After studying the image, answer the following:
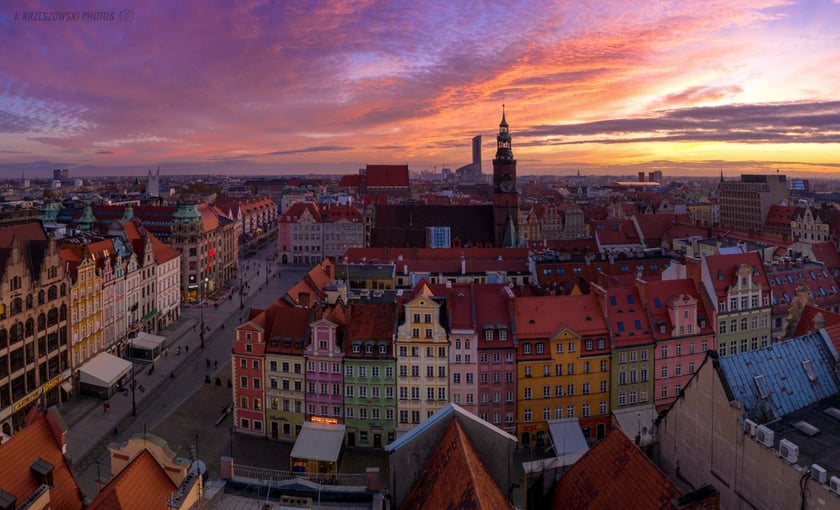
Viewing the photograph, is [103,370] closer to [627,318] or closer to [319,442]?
[319,442]

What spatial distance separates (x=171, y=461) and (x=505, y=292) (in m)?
34.8

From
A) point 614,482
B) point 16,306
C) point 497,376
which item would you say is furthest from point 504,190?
point 614,482

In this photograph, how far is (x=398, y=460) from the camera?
25.7 metres

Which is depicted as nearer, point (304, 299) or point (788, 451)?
point (788, 451)

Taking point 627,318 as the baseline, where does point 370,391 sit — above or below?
below

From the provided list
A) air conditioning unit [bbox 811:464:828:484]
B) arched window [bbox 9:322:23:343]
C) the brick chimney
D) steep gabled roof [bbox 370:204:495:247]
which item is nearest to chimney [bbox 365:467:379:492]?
air conditioning unit [bbox 811:464:828:484]

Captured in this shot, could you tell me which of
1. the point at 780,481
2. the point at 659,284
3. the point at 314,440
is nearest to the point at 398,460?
the point at 780,481

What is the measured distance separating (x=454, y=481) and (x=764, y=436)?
12482 millimetres

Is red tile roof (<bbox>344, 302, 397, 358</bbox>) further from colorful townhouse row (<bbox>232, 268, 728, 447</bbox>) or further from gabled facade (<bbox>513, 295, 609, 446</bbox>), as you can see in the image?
gabled facade (<bbox>513, 295, 609, 446</bbox>)

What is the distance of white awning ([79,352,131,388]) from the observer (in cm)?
6116

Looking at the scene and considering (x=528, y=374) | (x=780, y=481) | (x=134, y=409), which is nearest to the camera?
(x=780, y=481)

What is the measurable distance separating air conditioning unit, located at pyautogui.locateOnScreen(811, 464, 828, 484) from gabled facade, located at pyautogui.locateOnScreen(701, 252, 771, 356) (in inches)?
1441

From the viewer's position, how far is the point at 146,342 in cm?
7219

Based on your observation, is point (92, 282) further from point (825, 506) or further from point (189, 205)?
point (825, 506)
